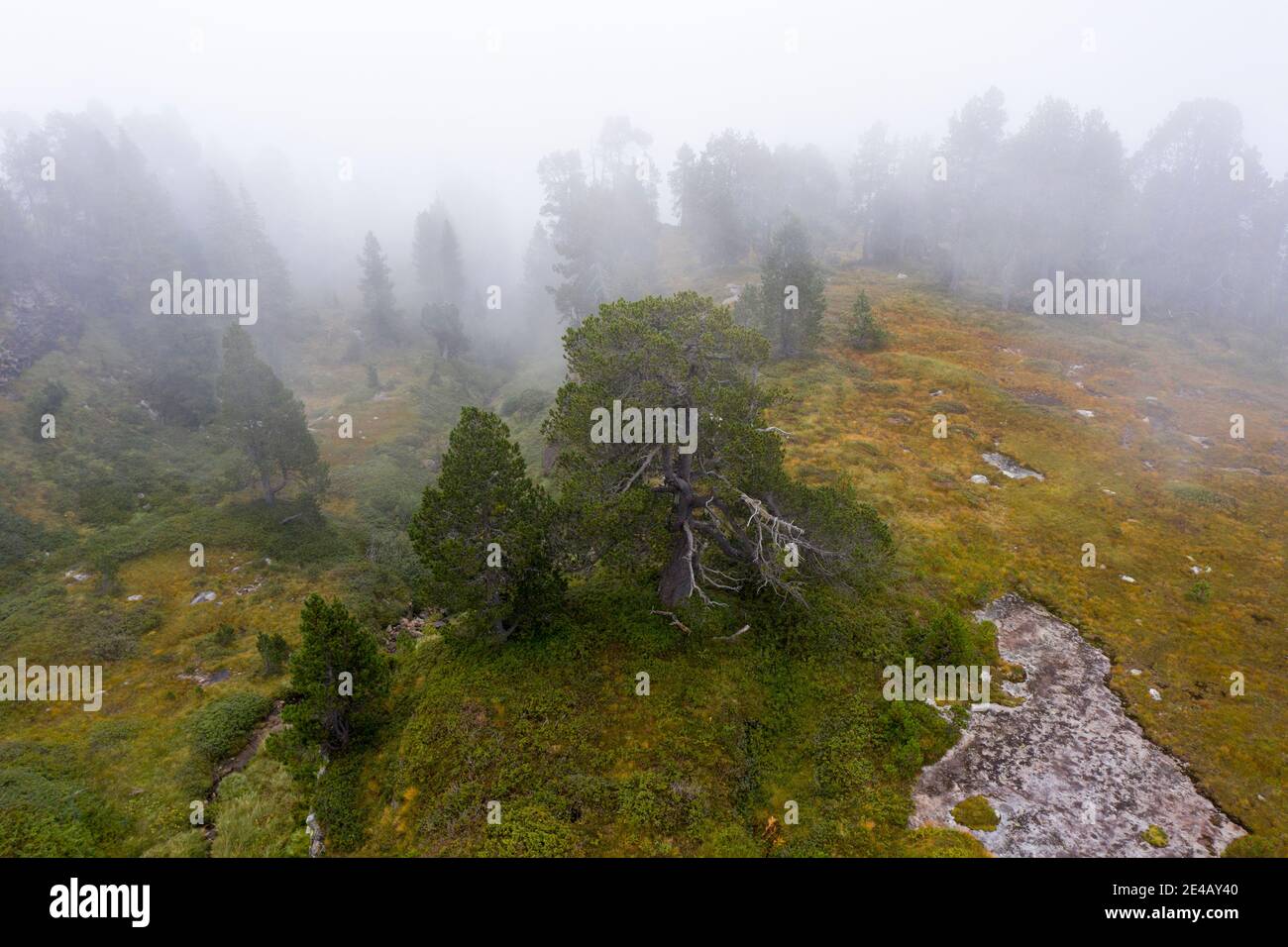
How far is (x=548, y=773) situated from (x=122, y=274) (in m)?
84.9

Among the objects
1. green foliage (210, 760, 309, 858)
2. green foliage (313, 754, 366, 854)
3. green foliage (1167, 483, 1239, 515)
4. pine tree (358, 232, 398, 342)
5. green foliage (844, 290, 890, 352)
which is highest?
pine tree (358, 232, 398, 342)

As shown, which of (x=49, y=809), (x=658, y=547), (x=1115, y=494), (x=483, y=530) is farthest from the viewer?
(x=1115, y=494)

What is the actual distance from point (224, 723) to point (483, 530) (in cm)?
1406

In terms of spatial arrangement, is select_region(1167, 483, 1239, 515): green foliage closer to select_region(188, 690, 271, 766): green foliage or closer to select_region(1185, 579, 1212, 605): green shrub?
select_region(1185, 579, 1212, 605): green shrub

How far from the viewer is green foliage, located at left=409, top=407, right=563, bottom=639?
16.0 m

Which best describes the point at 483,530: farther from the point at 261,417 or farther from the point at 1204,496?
the point at 1204,496

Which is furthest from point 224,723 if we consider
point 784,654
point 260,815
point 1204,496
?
point 1204,496

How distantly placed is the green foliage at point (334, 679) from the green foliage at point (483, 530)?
262 centimetres

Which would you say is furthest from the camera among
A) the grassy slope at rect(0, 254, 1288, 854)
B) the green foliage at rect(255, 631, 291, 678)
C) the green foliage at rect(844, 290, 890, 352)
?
the green foliage at rect(844, 290, 890, 352)

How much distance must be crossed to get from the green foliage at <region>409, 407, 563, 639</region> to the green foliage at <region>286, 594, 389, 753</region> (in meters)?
2.62

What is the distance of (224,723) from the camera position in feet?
65.5

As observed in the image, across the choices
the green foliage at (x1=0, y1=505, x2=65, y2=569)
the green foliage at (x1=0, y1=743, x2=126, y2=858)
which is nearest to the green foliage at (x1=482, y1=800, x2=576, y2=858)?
the green foliage at (x1=0, y1=743, x2=126, y2=858)

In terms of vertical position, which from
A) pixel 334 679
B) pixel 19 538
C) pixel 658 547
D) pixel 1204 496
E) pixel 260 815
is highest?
pixel 1204 496

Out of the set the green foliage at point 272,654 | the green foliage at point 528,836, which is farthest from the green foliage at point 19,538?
the green foliage at point 528,836
